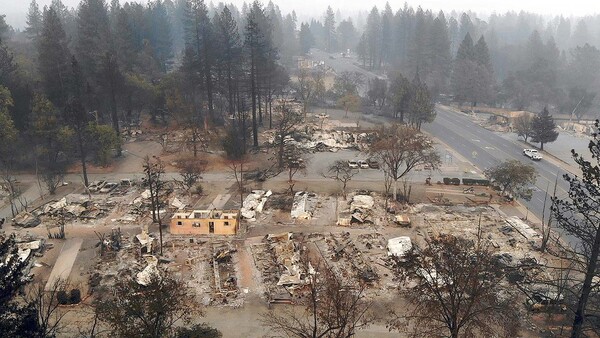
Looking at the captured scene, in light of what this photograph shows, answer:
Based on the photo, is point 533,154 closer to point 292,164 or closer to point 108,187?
point 292,164

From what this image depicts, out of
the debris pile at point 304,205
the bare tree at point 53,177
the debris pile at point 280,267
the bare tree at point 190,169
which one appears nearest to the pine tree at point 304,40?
the bare tree at point 190,169

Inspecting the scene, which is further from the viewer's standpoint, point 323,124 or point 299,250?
point 323,124

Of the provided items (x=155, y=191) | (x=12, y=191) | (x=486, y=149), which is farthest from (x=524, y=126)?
(x=12, y=191)

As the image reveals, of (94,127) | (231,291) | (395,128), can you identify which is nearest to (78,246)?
(231,291)

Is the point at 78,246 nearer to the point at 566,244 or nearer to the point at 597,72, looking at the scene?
the point at 566,244

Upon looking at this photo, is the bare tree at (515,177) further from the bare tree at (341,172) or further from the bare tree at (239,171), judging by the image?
the bare tree at (239,171)

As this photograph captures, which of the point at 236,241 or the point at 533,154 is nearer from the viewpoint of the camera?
the point at 236,241
